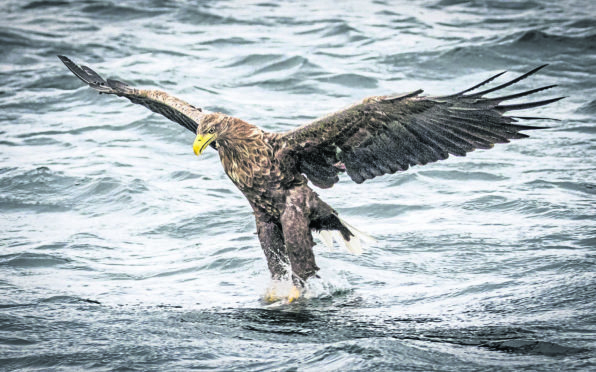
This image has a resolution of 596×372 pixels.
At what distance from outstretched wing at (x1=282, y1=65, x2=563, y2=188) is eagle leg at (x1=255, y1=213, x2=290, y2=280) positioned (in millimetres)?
530

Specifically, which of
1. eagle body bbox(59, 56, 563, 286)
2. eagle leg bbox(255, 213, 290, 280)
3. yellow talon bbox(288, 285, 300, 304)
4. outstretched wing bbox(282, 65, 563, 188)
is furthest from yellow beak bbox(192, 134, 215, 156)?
yellow talon bbox(288, 285, 300, 304)

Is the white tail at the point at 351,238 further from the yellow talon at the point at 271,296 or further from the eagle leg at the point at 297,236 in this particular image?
the yellow talon at the point at 271,296

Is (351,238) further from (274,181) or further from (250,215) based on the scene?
(250,215)

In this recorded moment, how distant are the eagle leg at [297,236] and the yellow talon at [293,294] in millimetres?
174

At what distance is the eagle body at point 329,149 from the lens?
5926 mm

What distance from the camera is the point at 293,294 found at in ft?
21.3

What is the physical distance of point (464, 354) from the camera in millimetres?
4922

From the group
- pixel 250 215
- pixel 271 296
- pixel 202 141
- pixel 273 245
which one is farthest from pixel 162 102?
pixel 250 215

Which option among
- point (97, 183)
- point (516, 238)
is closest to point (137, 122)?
point (97, 183)

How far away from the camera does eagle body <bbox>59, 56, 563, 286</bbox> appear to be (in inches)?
233

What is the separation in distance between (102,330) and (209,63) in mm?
9917

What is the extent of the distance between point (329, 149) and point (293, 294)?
43.0 inches

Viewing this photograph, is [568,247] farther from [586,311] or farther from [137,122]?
[137,122]

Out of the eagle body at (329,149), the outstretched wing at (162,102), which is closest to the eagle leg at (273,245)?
the eagle body at (329,149)
